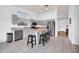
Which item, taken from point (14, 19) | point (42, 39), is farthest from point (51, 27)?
point (14, 19)

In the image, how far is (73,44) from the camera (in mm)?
2568

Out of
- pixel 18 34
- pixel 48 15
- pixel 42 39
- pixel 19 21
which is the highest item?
pixel 48 15

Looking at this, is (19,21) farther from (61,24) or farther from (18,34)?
(61,24)

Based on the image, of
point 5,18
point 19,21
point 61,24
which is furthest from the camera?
point 61,24

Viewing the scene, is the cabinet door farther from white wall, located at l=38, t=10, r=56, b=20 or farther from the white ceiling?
white wall, located at l=38, t=10, r=56, b=20

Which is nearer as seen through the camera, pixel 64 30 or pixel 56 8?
pixel 56 8

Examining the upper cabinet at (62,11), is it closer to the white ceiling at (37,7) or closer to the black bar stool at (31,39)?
the white ceiling at (37,7)

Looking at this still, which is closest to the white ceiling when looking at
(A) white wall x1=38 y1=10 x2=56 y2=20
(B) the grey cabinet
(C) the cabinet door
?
(A) white wall x1=38 y1=10 x2=56 y2=20

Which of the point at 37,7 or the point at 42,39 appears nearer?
the point at 37,7

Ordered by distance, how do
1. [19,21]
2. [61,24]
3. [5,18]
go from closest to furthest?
[5,18] → [19,21] → [61,24]

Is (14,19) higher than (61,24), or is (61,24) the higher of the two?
(14,19)
